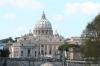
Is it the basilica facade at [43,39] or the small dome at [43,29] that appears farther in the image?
the small dome at [43,29]

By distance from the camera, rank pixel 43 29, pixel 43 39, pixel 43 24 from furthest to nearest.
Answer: pixel 43 24 < pixel 43 29 < pixel 43 39

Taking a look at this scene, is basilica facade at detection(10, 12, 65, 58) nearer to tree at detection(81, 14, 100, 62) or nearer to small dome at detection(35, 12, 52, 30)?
small dome at detection(35, 12, 52, 30)

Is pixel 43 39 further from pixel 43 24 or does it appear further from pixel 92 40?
pixel 92 40

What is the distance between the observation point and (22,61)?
91.8 m

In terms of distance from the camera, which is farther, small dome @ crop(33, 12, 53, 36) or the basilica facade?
small dome @ crop(33, 12, 53, 36)

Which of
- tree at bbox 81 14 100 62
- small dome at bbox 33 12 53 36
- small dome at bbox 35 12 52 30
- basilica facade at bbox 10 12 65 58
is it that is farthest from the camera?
small dome at bbox 35 12 52 30

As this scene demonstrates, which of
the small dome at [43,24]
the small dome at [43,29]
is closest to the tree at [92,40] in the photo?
the small dome at [43,29]

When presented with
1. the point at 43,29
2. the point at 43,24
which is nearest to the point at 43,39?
the point at 43,29

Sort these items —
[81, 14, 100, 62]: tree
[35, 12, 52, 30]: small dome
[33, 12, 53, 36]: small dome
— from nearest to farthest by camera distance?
[81, 14, 100, 62]: tree, [33, 12, 53, 36]: small dome, [35, 12, 52, 30]: small dome

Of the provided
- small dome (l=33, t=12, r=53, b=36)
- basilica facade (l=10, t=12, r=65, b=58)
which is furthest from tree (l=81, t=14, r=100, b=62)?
small dome (l=33, t=12, r=53, b=36)

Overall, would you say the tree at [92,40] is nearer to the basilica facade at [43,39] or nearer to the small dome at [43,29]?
the basilica facade at [43,39]

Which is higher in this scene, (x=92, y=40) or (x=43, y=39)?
(x=43, y=39)

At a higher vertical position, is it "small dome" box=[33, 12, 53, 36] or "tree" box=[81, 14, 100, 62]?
"small dome" box=[33, 12, 53, 36]

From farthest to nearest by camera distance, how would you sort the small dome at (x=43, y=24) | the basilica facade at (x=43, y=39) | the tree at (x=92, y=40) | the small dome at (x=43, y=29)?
the small dome at (x=43, y=24), the small dome at (x=43, y=29), the basilica facade at (x=43, y=39), the tree at (x=92, y=40)
